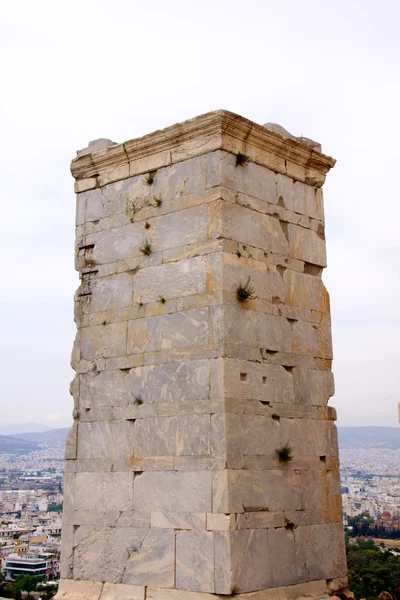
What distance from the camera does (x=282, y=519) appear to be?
7555 mm

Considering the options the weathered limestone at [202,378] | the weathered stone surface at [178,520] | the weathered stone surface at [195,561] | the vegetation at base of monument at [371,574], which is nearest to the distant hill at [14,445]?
the vegetation at base of monument at [371,574]

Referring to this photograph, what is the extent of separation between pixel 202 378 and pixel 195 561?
170 cm

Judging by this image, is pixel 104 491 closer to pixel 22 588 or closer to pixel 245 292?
pixel 245 292

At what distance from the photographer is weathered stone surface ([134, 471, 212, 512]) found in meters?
7.12

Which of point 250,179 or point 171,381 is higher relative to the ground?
point 250,179

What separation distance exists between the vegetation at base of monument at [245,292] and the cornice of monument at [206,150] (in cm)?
145

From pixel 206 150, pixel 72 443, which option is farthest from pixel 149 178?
pixel 72 443

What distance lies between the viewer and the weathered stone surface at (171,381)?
738cm

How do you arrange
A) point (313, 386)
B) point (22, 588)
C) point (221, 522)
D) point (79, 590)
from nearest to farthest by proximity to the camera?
1. point (221, 522)
2. point (79, 590)
3. point (313, 386)
4. point (22, 588)

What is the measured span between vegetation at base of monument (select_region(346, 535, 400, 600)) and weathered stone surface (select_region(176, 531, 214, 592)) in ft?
62.8

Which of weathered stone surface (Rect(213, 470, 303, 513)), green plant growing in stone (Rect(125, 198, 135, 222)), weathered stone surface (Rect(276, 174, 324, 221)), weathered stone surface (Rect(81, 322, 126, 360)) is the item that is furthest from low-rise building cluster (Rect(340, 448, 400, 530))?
green plant growing in stone (Rect(125, 198, 135, 222))

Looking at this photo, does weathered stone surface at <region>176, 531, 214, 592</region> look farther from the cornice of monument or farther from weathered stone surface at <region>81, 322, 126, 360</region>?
the cornice of monument

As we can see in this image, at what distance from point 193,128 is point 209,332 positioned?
Result: 2.21m

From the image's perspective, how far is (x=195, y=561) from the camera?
704 centimetres
